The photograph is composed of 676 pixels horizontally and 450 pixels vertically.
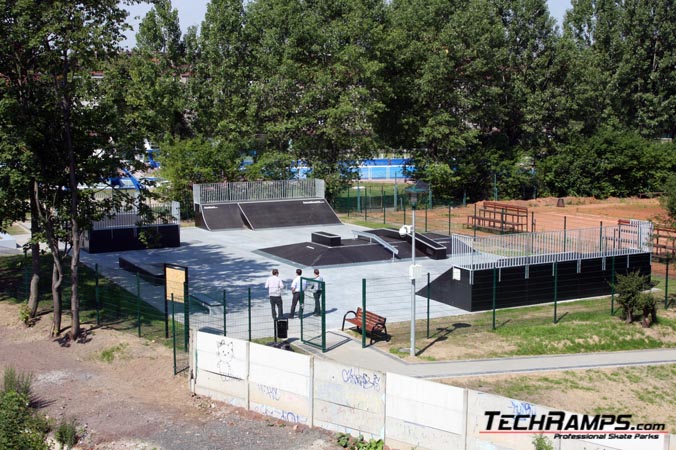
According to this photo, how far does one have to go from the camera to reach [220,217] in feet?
136

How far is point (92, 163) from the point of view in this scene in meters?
20.2

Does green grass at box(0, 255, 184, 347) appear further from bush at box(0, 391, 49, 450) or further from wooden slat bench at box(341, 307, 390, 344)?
bush at box(0, 391, 49, 450)

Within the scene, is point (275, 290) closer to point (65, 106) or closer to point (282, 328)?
point (282, 328)

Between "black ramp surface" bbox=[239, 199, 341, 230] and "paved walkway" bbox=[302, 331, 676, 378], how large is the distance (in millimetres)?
22813

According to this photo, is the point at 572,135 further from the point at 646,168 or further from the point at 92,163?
the point at 92,163

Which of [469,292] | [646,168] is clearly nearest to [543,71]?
[646,168]

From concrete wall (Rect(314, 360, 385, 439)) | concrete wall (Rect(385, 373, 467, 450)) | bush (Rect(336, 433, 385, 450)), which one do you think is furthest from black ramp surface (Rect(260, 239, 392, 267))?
concrete wall (Rect(385, 373, 467, 450))

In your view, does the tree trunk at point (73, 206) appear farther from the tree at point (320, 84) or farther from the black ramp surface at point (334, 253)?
the tree at point (320, 84)

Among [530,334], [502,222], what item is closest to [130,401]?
[530,334]

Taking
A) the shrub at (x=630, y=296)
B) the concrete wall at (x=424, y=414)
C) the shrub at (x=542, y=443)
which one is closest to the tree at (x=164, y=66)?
the shrub at (x=630, y=296)

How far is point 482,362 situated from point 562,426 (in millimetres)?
6213

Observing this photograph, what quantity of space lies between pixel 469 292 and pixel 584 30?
50.9 m

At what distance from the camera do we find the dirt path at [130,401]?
45.0 feet

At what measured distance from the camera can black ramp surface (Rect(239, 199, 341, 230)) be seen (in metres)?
41.4
